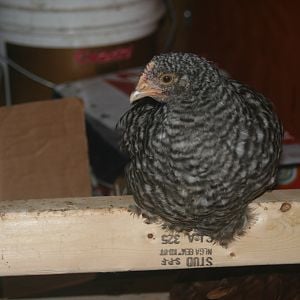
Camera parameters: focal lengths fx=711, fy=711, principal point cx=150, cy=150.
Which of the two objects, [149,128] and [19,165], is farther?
[19,165]

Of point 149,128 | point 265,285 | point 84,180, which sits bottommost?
point 265,285

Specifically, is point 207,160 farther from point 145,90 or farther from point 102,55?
point 102,55

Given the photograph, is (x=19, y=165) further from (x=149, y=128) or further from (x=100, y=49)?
(x=100, y=49)

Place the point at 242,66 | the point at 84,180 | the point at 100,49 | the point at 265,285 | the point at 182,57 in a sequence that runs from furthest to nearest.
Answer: the point at 100,49 → the point at 242,66 → the point at 84,180 → the point at 265,285 → the point at 182,57

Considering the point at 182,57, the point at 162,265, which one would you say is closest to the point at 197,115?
the point at 182,57

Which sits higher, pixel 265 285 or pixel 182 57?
pixel 182 57

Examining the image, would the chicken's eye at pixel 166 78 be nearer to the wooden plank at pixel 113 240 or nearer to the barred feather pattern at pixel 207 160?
the barred feather pattern at pixel 207 160
